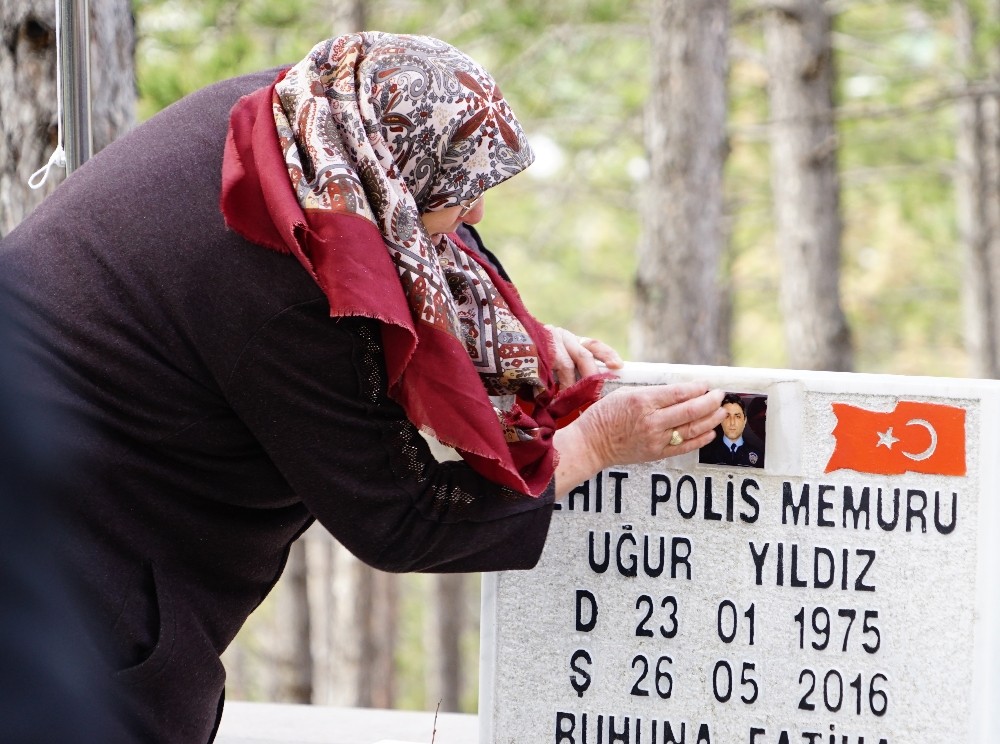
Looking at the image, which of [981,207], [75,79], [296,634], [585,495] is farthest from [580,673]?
[981,207]

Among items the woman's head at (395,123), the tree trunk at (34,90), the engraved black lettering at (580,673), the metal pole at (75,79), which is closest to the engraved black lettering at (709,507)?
the engraved black lettering at (580,673)

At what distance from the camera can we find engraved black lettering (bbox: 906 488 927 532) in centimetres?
238

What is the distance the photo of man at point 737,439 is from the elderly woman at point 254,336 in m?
0.63

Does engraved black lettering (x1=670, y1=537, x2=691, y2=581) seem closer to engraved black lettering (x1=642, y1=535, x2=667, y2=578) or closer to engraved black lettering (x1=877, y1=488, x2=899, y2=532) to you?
engraved black lettering (x1=642, y1=535, x2=667, y2=578)

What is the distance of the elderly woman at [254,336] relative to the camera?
173 centimetres

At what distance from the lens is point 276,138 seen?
178 cm

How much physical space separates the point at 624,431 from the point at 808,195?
658 centimetres

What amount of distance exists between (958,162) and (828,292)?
348 centimetres

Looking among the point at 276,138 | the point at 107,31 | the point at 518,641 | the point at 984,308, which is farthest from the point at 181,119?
the point at 984,308

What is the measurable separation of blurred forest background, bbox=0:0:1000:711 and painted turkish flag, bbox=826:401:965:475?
2.32 metres

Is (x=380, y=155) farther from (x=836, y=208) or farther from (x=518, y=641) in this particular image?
(x=836, y=208)

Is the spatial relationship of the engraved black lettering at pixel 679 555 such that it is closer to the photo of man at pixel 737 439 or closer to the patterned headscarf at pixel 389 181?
the photo of man at pixel 737 439

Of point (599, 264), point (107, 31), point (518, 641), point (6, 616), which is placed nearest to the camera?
point (6, 616)

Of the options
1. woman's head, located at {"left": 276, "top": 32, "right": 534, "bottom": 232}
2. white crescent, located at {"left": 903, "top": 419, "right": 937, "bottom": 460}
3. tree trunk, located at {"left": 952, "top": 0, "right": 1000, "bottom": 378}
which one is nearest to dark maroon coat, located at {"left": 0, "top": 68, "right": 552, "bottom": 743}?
woman's head, located at {"left": 276, "top": 32, "right": 534, "bottom": 232}
